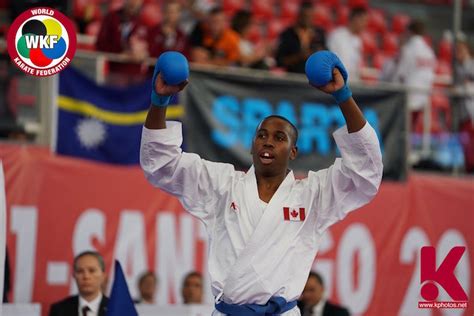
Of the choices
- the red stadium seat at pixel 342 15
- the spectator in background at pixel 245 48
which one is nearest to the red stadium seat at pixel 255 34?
the red stadium seat at pixel 342 15

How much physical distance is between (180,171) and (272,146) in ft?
1.63

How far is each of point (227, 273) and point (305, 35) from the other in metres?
6.74

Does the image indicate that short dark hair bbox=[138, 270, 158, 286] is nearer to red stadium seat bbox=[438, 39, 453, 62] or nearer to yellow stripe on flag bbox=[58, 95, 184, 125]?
yellow stripe on flag bbox=[58, 95, 184, 125]

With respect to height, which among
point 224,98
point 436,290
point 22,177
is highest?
point 224,98

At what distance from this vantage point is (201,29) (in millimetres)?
11453

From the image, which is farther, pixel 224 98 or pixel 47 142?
pixel 224 98

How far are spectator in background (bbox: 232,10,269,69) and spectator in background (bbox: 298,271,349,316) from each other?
2935mm

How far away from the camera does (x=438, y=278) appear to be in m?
5.83

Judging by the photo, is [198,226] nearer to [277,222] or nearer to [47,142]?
[47,142]

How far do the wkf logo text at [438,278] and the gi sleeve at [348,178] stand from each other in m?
0.48

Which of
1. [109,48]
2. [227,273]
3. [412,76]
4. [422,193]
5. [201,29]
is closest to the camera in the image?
[227,273]

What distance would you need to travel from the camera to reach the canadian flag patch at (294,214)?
→ 5.59 metres

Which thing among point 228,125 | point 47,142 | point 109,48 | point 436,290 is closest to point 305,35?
point 228,125

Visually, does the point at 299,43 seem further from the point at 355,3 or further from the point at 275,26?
the point at 355,3
